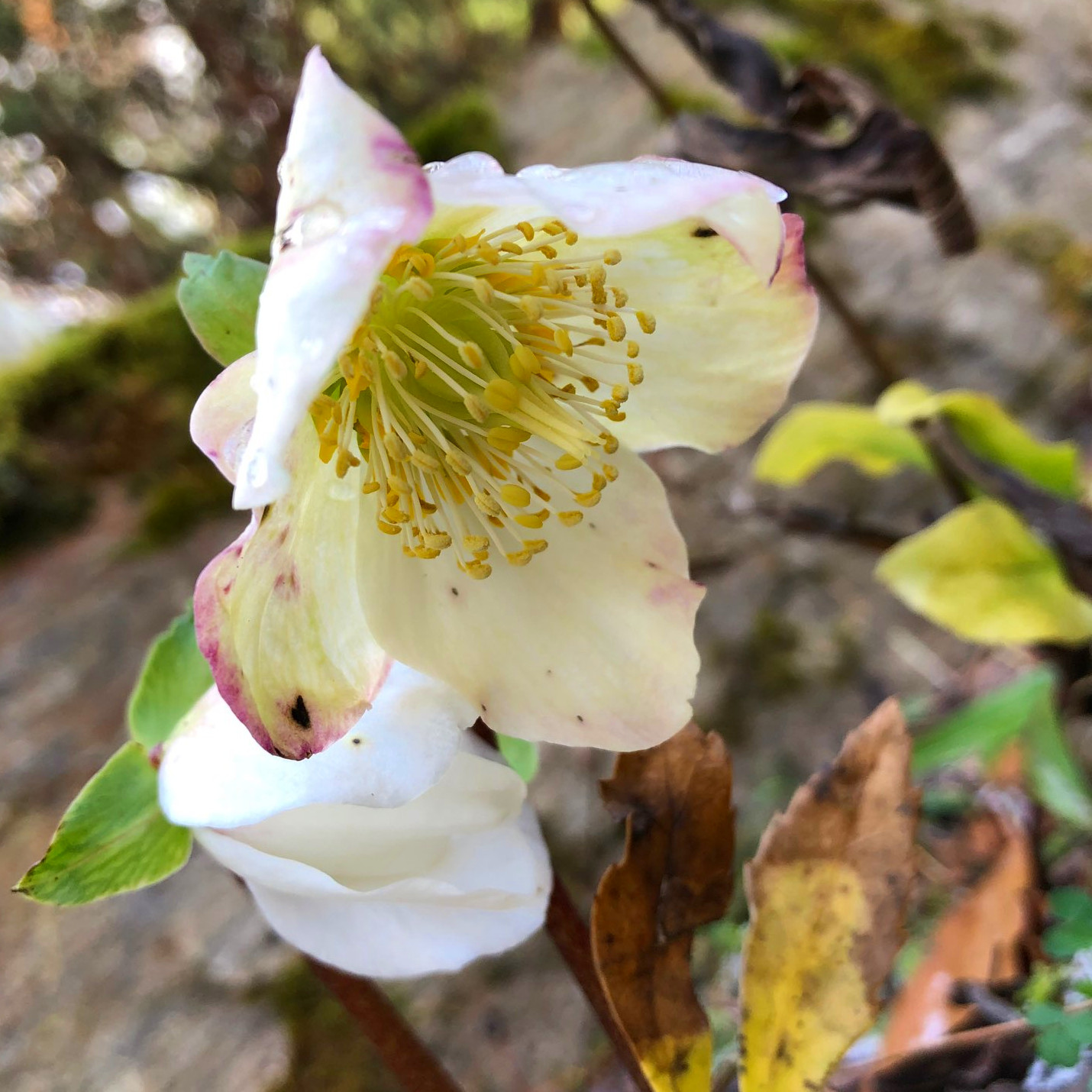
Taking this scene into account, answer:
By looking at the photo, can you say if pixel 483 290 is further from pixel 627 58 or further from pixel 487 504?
pixel 627 58

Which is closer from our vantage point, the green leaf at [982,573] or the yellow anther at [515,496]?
the yellow anther at [515,496]

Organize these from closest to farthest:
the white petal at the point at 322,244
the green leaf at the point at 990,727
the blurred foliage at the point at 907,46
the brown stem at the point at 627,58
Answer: the white petal at the point at 322,244
the green leaf at the point at 990,727
the brown stem at the point at 627,58
the blurred foliage at the point at 907,46

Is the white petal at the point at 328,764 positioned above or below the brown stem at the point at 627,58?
above

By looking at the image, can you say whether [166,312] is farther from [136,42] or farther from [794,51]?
[136,42]

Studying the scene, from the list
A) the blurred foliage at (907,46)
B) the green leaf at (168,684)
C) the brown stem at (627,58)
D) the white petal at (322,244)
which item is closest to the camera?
the white petal at (322,244)

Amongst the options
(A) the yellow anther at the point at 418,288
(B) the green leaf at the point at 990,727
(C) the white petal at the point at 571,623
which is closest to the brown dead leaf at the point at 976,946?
(B) the green leaf at the point at 990,727

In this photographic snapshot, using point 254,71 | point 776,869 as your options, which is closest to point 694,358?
point 776,869

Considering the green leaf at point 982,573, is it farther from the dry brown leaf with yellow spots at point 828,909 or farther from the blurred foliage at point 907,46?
the blurred foliage at point 907,46

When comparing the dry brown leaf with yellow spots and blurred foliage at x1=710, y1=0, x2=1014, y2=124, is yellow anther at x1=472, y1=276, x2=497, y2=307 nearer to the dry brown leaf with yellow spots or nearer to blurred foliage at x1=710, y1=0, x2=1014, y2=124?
the dry brown leaf with yellow spots
